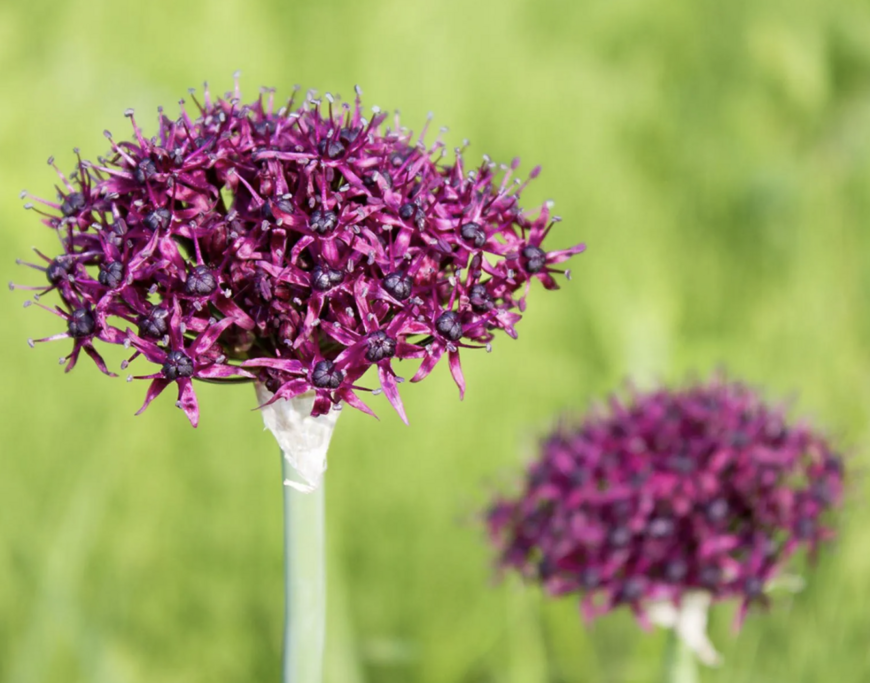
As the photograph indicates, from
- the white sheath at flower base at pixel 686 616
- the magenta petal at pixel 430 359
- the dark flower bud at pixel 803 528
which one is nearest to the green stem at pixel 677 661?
the white sheath at flower base at pixel 686 616

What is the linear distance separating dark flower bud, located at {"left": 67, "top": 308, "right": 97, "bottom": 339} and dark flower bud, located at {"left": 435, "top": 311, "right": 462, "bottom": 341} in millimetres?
615

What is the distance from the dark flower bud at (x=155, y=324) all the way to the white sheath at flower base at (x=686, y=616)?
1558 millimetres

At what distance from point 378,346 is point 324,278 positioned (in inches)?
5.7

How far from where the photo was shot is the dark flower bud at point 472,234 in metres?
1.79

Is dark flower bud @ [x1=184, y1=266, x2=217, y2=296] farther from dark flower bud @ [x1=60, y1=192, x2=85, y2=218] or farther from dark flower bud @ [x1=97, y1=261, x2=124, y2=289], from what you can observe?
dark flower bud @ [x1=60, y1=192, x2=85, y2=218]

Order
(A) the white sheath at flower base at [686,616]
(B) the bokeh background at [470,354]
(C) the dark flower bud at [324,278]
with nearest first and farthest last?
→ 1. (C) the dark flower bud at [324,278]
2. (A) the white sheath at flower base at [686,616]
3. (B) the bokeh background at [470,354]

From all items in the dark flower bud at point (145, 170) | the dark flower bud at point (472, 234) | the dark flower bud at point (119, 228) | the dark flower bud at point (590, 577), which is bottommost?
the dark flower bud at point (590, 577)

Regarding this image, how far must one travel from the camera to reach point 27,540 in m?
4.13

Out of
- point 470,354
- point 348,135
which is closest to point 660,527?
point 348,135

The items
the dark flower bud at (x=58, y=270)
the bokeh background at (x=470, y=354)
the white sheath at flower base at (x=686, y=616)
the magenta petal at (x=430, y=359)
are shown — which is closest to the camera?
the magenta petal at (x=430, y=359)

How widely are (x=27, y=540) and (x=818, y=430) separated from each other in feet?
10.1

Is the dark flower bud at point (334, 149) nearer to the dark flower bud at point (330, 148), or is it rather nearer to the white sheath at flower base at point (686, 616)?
the dark flower bud at point (330, 148)

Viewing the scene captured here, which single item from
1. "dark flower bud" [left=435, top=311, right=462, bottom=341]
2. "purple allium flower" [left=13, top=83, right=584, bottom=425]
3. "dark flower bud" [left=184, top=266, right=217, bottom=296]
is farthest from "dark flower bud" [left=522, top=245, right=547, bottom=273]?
"dark flower bud" [left=184, top=266, right=217, bottom=296]

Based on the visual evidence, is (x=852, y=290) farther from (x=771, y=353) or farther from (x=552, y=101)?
(x=552, y=101)
